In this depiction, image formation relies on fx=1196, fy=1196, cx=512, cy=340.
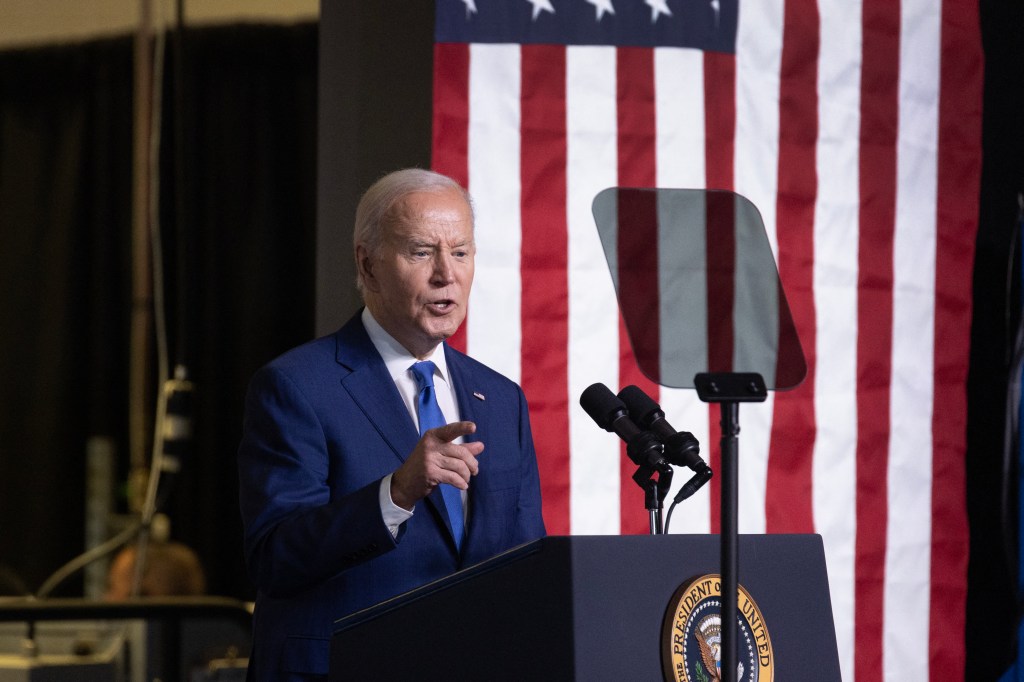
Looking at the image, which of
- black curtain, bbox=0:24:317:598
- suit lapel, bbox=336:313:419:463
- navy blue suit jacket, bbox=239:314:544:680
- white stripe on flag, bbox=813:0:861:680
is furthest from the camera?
black curtain, bbox=0:24:317:598

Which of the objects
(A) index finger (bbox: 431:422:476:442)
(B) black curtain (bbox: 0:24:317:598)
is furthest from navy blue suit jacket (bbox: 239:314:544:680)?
(B) black curtain (bbox: 0:24:317:598)

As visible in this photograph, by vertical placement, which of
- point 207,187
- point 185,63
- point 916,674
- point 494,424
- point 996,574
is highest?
point 185,63

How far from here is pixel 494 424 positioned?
68.2 inches

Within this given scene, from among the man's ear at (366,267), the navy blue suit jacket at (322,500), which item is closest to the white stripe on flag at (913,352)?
the navy blue suit jacket at (322,500)

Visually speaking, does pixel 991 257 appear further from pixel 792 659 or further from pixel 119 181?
pixel 119 181

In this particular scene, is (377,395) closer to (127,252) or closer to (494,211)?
(494,211)

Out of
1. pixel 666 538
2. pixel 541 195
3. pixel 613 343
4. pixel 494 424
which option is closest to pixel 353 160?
pixel 541 195

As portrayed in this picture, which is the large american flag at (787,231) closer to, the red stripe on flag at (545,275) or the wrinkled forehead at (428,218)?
the red stripe on flag at (545,275)

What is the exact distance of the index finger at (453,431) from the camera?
1144mm

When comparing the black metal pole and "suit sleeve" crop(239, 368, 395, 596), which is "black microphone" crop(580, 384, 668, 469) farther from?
"suit sleeve" crop(239, 368, 395, 596)

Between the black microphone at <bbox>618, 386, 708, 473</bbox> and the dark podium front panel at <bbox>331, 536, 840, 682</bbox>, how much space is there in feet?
0.25

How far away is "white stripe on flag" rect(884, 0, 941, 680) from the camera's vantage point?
2.63 metres

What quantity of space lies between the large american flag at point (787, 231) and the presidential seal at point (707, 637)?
3.97 ft

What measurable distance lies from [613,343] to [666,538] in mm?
1317
